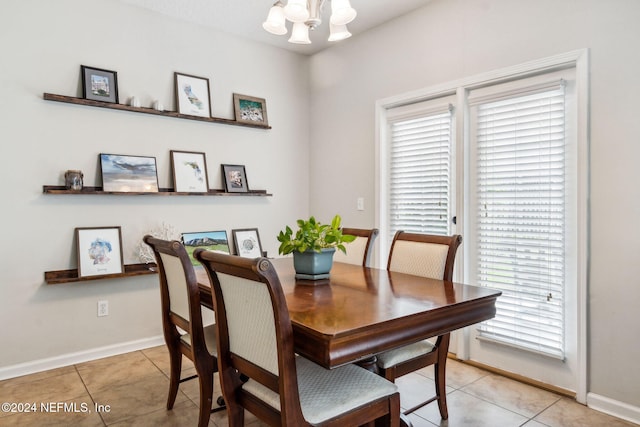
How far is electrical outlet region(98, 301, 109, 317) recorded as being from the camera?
3203 mm

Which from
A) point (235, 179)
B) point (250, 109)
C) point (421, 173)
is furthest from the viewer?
point (250, 109)

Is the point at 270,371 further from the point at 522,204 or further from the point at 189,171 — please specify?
the point at 189,171

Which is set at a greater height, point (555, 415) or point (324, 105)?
point (324, 105)

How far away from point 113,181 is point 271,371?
96.7 inches

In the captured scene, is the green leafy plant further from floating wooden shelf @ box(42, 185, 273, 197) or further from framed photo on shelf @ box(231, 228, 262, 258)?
framed photo on shelf @ box(231, 228, 262, 258)

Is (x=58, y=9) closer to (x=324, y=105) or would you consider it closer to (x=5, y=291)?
(x=5, y=291)

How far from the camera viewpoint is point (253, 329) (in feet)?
4.71

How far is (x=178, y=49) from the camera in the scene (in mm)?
3598

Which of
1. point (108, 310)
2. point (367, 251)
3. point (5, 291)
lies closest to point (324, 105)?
point (367, 251)

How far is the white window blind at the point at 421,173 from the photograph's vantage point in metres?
3.22

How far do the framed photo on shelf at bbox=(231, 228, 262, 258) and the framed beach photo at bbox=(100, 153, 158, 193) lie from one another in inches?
35.7

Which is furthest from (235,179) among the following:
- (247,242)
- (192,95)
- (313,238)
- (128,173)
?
(313,238)

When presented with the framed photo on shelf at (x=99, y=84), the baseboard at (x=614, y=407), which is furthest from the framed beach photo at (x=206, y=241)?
the baseboard at (x=614, y=407)

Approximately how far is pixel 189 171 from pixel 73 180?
0.92 metres
